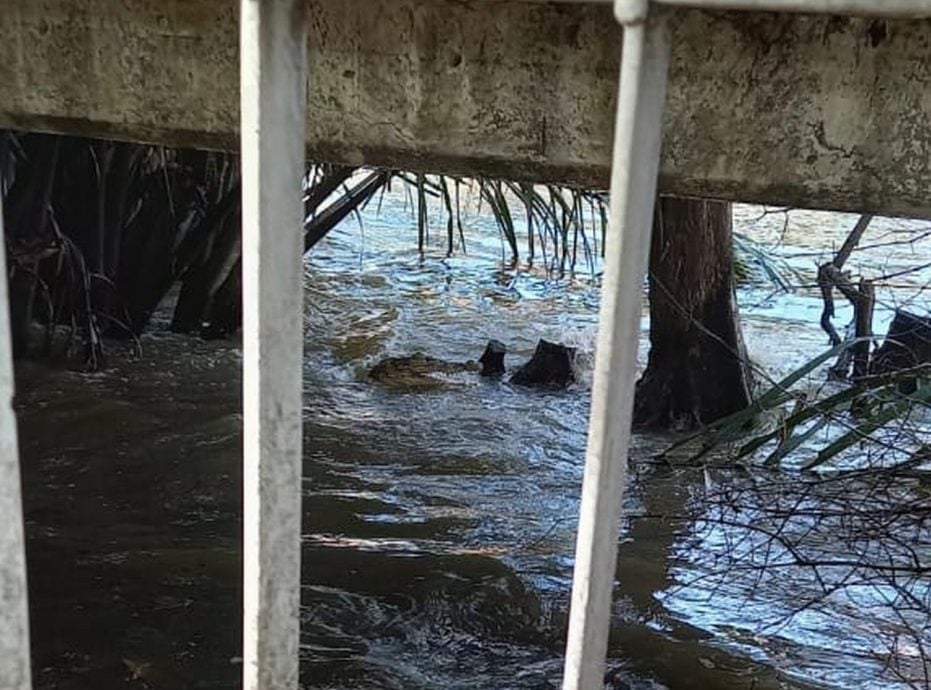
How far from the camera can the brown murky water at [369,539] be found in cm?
301

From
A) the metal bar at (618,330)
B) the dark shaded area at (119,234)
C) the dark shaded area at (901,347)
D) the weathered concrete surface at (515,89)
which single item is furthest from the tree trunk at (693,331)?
the metal bar at (618,330)

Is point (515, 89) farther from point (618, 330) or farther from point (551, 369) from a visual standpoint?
point (551, 369)

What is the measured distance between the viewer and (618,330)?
4.17 feet

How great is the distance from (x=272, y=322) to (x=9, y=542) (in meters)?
0.38

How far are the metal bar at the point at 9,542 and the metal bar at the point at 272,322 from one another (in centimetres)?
25

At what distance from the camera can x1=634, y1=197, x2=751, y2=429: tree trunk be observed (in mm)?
4949

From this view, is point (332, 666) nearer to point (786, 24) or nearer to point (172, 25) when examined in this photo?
point (172, 25)

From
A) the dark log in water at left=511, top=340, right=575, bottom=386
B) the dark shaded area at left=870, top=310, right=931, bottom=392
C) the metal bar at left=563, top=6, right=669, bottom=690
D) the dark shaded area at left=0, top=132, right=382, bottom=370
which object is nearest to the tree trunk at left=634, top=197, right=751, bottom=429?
the dark log in water at left=511, top=340, right=575, bottom=386

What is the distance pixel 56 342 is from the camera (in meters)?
5.10

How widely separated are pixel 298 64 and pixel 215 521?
271 cm

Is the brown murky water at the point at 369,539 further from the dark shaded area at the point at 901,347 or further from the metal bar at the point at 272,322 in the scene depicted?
the metal bar at the point at 272,322

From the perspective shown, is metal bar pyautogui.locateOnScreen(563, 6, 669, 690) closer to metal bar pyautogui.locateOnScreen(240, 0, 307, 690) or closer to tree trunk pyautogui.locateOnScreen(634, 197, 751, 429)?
metal bar pyautogui.locateOnScreen(240, 0, 307, 690)

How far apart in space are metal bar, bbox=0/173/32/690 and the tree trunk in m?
3.74

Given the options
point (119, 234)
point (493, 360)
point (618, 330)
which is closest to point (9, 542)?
point (618, 330)
